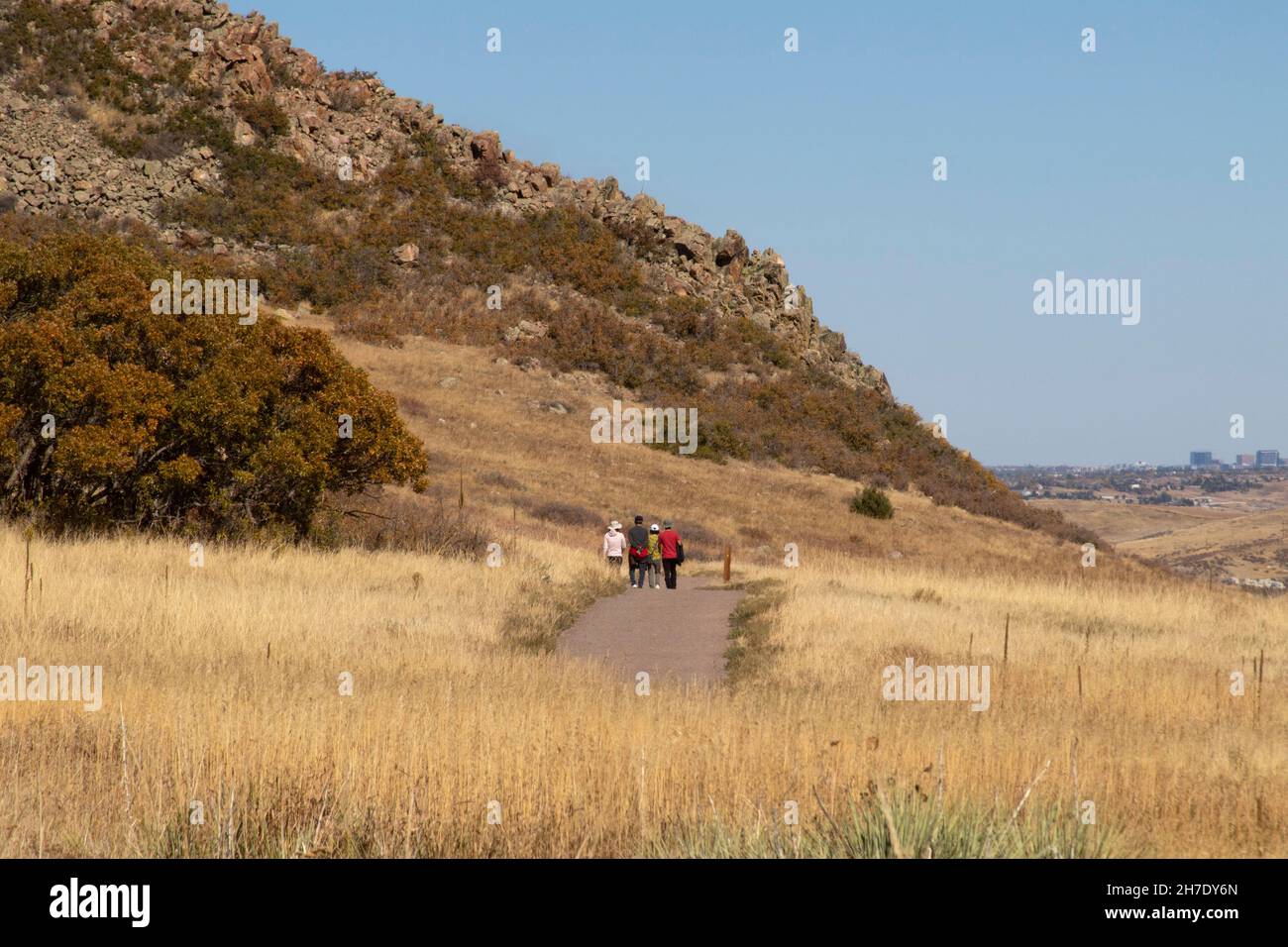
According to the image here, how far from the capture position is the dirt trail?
45.8 feet

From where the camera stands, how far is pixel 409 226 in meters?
70.1

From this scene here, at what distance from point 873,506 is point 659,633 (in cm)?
2947

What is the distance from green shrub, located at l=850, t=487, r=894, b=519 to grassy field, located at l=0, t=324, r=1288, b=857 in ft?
76.0

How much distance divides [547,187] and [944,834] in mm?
74937

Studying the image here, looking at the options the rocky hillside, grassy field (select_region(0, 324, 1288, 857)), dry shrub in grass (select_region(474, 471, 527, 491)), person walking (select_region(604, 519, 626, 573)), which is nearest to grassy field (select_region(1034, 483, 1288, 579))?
the rocky hillside

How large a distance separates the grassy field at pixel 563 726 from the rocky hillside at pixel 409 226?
3519 centimetres

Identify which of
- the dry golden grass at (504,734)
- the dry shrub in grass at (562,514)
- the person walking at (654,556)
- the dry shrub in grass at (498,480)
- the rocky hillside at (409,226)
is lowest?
the dry golden grass at (504,734)

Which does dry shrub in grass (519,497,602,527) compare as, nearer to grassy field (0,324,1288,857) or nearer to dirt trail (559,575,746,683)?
dirt trail (559,575,746,683)

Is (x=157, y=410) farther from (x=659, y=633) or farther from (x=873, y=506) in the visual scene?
(x=873, y=506)

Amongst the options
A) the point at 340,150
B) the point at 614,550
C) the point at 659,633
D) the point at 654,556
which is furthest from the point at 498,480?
the point at 340,150

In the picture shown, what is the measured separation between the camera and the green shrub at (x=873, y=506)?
1777 inches

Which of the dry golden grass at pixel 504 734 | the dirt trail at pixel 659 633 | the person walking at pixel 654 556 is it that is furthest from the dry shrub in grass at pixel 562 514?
the dry golden grass at pixel 504 734

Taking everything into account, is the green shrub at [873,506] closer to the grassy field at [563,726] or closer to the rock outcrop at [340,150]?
the grassy field at [563,726]
